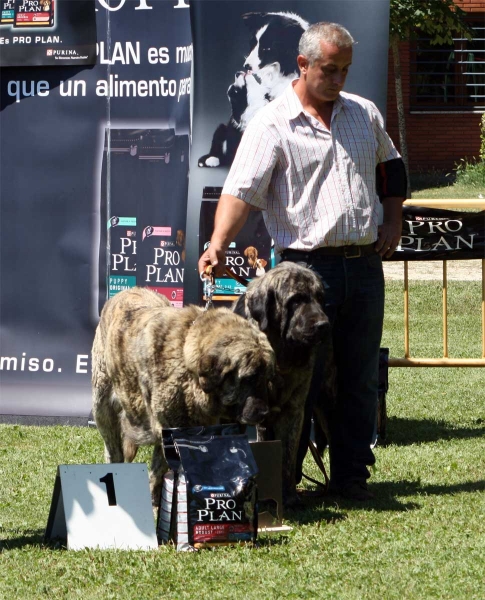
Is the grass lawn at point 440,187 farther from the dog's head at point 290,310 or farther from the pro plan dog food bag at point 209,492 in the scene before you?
the pro plan dog food bag at point 209,492

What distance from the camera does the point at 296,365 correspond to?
17.5 ft

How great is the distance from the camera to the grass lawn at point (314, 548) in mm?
4242

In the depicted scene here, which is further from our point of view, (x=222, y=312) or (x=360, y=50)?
(x=360, y=50)

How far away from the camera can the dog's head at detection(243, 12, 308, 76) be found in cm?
700

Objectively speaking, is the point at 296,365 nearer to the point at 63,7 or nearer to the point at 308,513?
the point at 308,513

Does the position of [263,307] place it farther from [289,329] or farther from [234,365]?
[234,365]

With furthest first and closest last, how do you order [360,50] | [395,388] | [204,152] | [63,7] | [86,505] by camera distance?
[395,388]
[63,7]
[204,152]
[360,50]
[86,505]

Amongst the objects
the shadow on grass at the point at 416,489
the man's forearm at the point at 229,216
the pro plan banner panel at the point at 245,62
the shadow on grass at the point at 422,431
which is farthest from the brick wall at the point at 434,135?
the man's forearm at the point at 229,216

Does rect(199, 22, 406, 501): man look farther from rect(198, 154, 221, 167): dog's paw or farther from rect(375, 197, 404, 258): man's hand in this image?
rect(198, 154, 221, 167): dog's paw

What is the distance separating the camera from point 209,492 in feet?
15.2

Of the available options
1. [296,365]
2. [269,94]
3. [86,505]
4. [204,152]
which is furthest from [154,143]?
[86,505]

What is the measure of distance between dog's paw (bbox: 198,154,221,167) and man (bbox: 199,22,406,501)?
1.77 meters

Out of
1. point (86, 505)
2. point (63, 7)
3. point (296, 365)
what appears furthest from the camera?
point (63, 7)

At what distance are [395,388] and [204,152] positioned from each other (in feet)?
12.3
